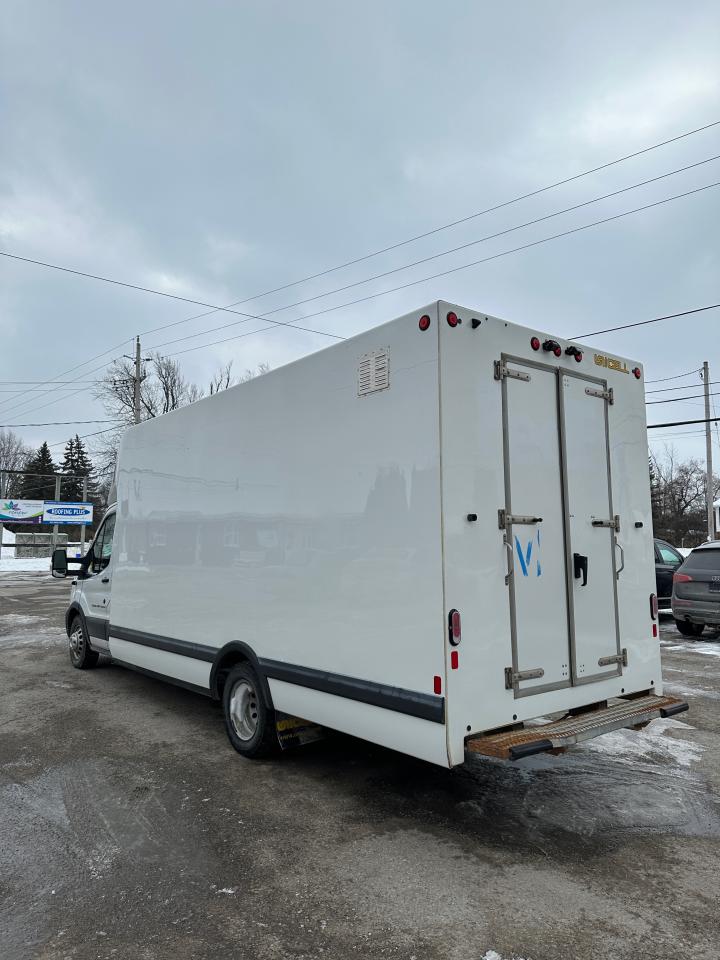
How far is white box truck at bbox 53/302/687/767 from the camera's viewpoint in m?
3.84

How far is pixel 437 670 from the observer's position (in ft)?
12.1

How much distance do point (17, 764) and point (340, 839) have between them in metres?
2.99

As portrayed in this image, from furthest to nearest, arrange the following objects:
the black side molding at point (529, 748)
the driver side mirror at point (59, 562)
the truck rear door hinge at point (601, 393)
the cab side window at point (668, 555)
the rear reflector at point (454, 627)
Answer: the cab side window at point (668, 555)
the driver side mirror at point (59, 562)
the truck rear door hinge at point (601, 393)
the rear reflector at point (454, 627)
the black side molding at point (529, 748)

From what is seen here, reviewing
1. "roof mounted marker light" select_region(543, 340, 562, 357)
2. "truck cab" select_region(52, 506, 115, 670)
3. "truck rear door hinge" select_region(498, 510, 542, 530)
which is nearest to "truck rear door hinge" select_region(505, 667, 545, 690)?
"truck rear door hinge" select_region(498, 510, 542, 530)

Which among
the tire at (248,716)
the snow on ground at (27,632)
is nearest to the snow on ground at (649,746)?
the tire at (248,716)

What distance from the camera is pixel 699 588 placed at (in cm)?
1070

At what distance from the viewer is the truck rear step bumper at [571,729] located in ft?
12.0

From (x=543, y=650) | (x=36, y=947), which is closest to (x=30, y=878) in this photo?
(x=36, y=947)

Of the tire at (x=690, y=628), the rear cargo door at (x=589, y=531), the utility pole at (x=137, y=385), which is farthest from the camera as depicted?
the utility pole at (x=137, y=385)

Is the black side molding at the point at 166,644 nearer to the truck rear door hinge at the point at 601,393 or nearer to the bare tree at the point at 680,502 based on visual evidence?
the truck rear door hinge at the point at 601,393

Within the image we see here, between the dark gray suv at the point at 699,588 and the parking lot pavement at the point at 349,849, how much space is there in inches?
182

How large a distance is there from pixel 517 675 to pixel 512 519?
93 centimetres

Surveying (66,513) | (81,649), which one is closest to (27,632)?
(81,649)

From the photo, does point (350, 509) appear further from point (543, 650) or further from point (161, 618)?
point (161, 618)
